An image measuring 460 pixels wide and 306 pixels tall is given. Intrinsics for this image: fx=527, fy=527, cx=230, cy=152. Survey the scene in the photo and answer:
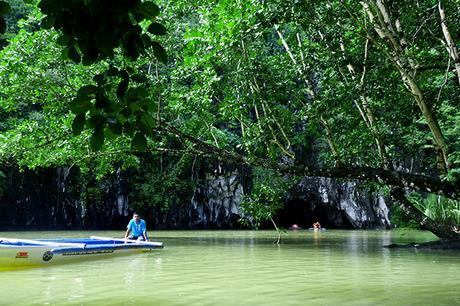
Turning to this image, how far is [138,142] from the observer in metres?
2.48

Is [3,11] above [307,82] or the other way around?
the other way around

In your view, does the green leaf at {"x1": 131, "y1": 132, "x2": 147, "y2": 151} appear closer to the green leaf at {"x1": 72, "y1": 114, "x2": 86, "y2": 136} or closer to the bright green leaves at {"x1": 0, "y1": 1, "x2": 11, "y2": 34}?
the green leaf at {"x1": 72, "y1": 114, "x2": 86, "y2": 136}

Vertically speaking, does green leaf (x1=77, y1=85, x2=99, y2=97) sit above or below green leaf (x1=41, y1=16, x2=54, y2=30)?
below

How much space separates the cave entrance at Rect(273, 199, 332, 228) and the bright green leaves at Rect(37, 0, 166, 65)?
33.6 meters

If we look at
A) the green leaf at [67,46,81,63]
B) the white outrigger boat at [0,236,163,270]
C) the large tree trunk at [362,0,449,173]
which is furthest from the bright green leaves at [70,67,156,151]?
the white outrigger boat at [0,236,163,270]

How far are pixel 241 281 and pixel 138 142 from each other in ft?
20.9

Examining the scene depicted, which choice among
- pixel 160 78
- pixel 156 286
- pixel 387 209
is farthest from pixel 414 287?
pixel 387 209

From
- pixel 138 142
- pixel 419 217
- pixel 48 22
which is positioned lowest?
pixel 419 217

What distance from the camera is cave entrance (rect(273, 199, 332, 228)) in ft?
118

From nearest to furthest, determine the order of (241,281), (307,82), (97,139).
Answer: (97,139) < (241,281) < (307,82)

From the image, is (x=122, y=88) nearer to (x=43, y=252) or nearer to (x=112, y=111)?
(x=112, y=111)

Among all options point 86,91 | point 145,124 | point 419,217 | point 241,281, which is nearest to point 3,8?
point 86,91

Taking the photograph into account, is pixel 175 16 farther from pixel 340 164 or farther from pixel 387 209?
pixel 387 209

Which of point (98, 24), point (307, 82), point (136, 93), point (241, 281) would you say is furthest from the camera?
point (307, 82)
